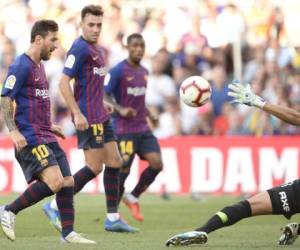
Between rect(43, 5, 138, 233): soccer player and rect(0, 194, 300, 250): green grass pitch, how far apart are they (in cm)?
38

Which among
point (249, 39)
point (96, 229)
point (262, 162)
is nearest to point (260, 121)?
point (262, 162)

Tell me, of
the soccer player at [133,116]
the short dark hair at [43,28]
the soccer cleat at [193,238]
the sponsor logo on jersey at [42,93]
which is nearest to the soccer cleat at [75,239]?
the soccer cleat at [193,238]

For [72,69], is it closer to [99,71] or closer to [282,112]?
[99,71]

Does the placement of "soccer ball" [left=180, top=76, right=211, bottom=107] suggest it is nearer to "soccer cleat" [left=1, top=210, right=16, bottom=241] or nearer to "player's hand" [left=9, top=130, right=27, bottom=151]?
"player's hand" [left=9, top=130, right=27, bottom=151]

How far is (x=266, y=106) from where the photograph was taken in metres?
9.10

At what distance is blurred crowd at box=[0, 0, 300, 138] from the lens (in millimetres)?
20125

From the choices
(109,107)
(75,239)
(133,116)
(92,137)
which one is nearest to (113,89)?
(133,116)

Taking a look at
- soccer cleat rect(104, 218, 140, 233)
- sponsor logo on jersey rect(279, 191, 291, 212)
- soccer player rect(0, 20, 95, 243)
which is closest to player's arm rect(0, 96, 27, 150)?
soccer player rect(0, 20, 95, 243)

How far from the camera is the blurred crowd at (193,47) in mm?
20125

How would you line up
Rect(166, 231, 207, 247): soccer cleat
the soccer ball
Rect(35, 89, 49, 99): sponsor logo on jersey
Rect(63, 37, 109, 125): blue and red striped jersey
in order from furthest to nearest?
Rect(63, 37, 109, 125): blue and red striped jersey
the soccer ball
Rect(35, 89, 49, 99): sponsor logo on jersey
Rect(166, 231, 207, 247): soccer cleat

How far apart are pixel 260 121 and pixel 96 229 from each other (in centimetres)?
819

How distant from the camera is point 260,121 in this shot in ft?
63.5

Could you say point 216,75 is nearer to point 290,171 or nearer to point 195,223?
point 290,171

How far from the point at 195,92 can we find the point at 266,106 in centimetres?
205
